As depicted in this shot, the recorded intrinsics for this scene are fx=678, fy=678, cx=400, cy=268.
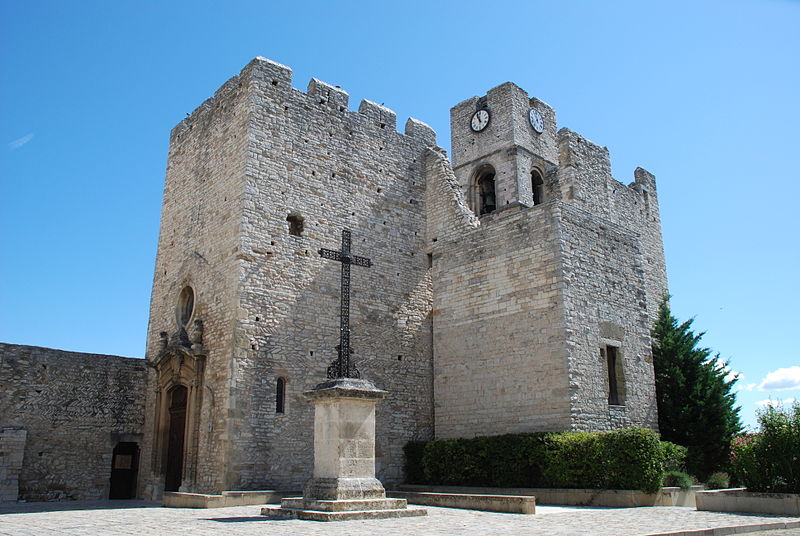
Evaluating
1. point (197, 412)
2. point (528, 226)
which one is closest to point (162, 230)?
point (197, 412)

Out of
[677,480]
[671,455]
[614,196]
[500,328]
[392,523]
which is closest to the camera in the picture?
[392,523]

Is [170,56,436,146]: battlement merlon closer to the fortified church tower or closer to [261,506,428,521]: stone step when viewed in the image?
the fortified church tower

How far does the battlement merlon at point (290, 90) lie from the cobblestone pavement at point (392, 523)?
28.7ft

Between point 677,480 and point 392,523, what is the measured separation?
234 inches

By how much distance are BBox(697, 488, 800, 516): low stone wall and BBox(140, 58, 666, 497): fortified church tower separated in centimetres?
261

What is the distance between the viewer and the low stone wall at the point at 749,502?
9320 mm

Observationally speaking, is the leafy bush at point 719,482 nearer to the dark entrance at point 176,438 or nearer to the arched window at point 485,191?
the dark entrance at point 176,438

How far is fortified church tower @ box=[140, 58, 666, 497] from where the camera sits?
504 inches

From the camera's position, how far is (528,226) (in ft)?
45.9

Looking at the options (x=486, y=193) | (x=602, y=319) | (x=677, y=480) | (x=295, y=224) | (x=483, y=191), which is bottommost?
(x=677, y=480)

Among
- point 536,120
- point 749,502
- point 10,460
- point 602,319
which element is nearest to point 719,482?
point 602,319

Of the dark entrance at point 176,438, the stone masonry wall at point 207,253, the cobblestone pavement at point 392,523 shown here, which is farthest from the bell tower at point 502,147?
the cobblestone pavement at point 392,523

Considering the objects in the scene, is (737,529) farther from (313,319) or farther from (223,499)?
(313,319)

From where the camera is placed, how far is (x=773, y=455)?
9969 millimetres
